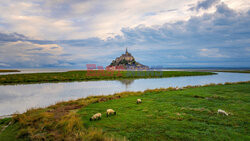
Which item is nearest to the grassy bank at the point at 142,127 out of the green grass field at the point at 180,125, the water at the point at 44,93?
the green grass field at the point at 180,125

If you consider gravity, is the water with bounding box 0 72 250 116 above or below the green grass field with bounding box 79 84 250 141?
below

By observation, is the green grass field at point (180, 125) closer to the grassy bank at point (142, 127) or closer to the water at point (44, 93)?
the grassy bank at point (142, 127)

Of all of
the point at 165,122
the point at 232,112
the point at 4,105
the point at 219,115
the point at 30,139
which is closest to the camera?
the point at 30,139

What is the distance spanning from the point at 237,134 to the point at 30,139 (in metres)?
11.2

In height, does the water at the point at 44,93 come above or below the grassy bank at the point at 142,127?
below

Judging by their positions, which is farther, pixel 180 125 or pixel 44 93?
pixel 44 93

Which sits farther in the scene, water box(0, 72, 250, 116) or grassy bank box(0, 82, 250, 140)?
water box(0, 72, 250, 116)

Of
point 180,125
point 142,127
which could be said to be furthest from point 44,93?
point 180,125

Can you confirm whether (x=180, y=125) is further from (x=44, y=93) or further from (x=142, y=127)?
(x=44, y=93)

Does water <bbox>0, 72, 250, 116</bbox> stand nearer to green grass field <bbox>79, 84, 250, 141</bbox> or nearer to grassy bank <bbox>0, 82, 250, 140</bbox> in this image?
grassy bank <bbox>0, 82, 250, 140</bbox>

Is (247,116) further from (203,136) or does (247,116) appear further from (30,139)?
(30,139)

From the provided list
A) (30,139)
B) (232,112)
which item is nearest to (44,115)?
(30,139)

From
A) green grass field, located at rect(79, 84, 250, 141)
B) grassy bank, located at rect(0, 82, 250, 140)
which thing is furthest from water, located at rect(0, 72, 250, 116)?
green grass field, located at rect(79, 84, 250, 141)

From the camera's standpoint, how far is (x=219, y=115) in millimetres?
10133
